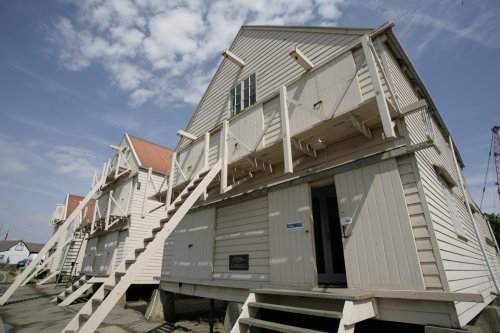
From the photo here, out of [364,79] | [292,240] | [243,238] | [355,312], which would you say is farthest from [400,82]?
[243,238]

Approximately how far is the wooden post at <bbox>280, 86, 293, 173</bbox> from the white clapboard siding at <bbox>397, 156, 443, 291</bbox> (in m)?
2.10

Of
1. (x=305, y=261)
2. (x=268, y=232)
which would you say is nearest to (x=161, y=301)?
(x=268, y=232)

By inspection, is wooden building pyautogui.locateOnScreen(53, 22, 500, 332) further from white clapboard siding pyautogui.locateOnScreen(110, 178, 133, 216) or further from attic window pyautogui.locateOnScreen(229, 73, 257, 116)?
white clapboard siding pyautogui.locateOnScreen(110, 178, 133, 216)

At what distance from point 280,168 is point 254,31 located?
6178mm

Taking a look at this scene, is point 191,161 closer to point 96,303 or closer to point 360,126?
point 96,303

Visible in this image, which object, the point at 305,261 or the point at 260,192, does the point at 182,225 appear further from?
the point at 305,261

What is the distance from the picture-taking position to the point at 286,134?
18.8 feet

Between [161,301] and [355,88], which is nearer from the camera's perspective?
[355,88]

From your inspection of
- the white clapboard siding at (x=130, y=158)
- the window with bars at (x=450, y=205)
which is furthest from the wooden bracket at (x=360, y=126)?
the white clapboard siding at (x=130, y=158)

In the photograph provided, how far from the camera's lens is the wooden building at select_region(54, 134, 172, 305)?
49.1 ft

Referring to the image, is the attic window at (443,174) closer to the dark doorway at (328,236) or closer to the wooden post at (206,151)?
the dark doorway at (328,236)

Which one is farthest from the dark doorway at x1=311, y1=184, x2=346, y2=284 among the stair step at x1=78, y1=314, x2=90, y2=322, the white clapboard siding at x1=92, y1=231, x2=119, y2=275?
the white clapboard siding at x1=92, y1=231, x2=119, y2=275

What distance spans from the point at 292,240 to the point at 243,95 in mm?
5900

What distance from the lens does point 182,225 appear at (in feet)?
33.3
